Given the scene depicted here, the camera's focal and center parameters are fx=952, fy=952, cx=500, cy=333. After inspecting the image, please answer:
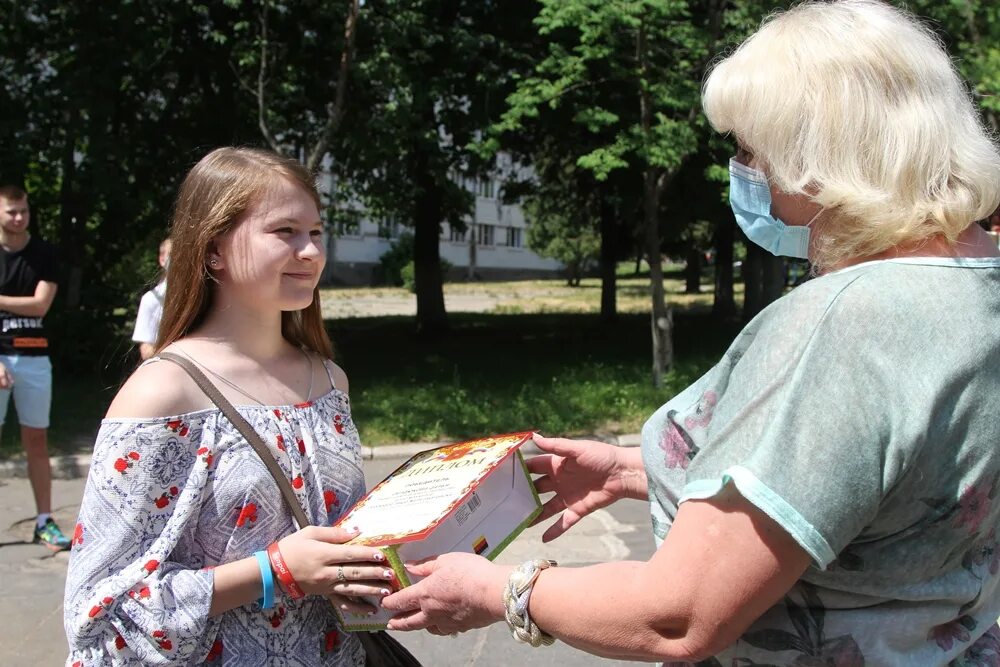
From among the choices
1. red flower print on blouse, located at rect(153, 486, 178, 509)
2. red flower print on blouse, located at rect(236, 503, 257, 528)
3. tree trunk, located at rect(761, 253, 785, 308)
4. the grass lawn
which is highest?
red flower print on blouse, located at rect(153, 486, 178, 509)

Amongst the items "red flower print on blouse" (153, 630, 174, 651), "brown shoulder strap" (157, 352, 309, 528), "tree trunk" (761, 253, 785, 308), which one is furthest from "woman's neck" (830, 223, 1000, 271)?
"tree trunk" (761, 253, 785, 308)

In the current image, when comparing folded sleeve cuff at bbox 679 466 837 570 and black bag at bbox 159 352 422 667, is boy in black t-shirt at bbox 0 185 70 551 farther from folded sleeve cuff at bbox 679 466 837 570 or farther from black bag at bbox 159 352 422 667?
folded sleeve cuff at bbox 679 466 837 570

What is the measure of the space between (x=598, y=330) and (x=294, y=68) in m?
9.35

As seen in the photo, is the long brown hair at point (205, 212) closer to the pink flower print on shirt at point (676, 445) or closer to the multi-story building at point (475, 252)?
the pink flower print on shirt at point (676, 445)

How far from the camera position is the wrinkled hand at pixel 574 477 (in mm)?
2266

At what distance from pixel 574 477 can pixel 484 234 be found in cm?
5727

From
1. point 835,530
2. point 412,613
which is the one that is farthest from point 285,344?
point 835,530

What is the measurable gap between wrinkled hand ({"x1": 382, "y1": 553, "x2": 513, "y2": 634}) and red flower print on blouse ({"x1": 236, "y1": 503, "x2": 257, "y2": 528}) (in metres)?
0.38

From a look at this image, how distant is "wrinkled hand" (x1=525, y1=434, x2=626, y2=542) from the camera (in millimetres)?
2266

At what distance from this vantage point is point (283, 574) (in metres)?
1.94

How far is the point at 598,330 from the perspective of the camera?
19.4m

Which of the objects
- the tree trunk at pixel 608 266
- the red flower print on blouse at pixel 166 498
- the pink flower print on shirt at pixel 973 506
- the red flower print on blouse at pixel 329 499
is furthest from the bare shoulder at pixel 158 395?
the tree trunk at pixel 608 266

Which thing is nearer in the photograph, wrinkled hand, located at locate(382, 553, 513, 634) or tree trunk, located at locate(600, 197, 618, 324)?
wrinkled hand, located at locate(382, 553, 513, 634)

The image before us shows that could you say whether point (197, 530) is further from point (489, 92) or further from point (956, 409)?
point (489, 92)
